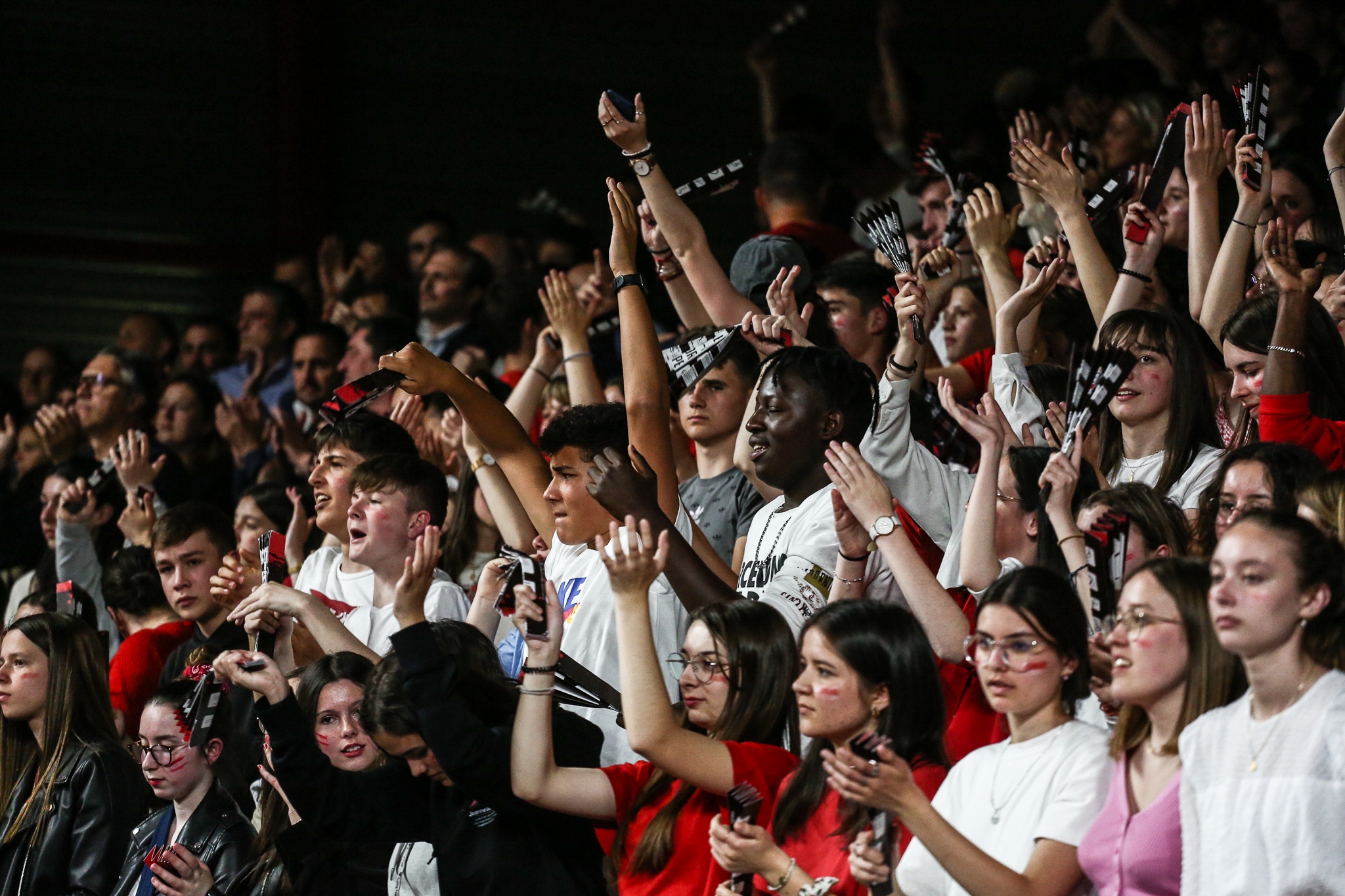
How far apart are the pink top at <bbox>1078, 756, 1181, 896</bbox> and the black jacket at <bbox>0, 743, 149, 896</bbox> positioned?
9.82ft

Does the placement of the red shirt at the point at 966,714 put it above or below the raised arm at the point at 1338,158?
below

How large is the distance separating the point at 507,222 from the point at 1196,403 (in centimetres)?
734

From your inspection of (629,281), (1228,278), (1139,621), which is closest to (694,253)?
(629,281)

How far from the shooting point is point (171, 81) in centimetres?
1101

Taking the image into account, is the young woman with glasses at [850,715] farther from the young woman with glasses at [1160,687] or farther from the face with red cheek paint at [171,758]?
the face with red cheek paint at [171,758]

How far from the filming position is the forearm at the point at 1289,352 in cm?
430

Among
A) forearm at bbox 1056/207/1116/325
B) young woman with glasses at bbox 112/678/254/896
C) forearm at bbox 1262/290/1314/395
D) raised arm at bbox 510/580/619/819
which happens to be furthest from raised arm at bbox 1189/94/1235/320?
young woman with glasses at bbox 112/678/254/896

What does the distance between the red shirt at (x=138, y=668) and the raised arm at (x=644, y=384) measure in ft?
6.16

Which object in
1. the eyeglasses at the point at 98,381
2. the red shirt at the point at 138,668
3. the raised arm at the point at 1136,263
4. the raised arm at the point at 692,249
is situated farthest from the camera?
the eyeglasses at the point at 98,381

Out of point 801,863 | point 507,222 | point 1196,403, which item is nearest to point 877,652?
point 801,863

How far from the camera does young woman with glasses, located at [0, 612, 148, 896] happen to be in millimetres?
4965

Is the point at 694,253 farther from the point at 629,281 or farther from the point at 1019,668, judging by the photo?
the point at 1019,668

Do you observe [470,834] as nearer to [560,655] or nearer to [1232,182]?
[560,655]

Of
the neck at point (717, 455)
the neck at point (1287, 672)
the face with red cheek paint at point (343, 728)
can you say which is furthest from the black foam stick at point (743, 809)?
the neck at point (717, 455)
